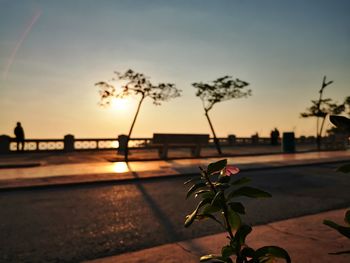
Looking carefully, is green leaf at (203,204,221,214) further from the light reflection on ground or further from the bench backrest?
the bench backrest

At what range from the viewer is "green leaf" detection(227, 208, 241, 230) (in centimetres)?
167

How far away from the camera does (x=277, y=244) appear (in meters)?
3.83

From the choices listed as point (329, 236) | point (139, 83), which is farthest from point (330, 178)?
point (139, 83)

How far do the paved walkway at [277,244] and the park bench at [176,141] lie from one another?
12615 mm

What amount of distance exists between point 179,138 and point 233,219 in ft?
52.5

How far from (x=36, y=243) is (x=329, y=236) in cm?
342


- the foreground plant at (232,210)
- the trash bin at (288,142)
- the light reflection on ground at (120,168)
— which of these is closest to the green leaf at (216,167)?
the foreground plant at (232,210)

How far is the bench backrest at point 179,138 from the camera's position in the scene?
17.0 metres

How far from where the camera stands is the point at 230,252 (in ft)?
5.41

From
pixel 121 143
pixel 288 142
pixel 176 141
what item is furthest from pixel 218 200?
pixel 121 143

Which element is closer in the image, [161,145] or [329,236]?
[329,236]

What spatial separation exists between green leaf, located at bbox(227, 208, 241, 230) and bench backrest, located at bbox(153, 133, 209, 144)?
15.3m

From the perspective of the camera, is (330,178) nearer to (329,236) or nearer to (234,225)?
(329,236)

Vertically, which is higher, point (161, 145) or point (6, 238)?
point (161, 145)
